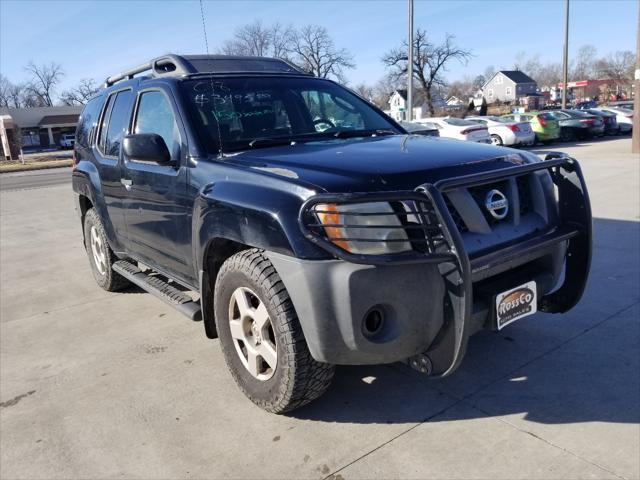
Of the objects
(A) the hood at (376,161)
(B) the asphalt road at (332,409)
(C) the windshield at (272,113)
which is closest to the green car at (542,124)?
(B) the asphalt road at (332,409)

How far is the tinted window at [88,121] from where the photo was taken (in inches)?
202

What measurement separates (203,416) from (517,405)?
1.75 meters

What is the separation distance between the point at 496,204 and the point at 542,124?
2156 cm

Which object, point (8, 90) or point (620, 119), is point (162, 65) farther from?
point (8, 90)

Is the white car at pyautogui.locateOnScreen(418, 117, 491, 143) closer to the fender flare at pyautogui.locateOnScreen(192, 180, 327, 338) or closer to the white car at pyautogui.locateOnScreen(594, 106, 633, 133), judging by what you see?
the white car at pyautogui.locateOnScreen(594, 106, 633, 133)

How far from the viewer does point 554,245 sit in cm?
304

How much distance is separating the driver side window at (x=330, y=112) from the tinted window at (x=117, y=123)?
1.47m

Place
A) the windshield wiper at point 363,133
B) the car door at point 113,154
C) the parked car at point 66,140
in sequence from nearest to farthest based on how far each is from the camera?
1. the windshield wiper at point 363,133
2. the car door at point 113,154
3. the parked car at point 66,140

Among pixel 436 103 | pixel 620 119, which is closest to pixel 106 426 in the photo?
pixel 620 119

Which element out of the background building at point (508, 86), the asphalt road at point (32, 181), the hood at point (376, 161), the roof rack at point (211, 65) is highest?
the background building at point (508, 86)

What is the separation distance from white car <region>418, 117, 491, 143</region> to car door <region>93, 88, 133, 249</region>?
1454 centimetres

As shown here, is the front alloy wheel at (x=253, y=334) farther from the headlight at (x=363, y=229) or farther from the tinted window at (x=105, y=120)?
the tinted window at (x=105, y=120)

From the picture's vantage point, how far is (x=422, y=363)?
2.69 metres

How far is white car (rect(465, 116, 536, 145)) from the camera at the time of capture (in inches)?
805
